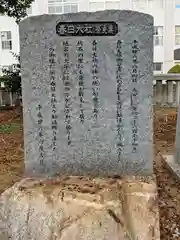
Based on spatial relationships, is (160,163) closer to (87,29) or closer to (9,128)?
(87,29)

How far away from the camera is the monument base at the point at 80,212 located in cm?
211

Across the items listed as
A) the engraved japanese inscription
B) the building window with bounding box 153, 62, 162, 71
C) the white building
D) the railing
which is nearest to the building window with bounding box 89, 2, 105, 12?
the white building

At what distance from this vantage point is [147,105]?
2.56 meters

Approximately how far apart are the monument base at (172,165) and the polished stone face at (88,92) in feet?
3.62

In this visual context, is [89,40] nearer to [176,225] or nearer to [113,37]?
[113,37]

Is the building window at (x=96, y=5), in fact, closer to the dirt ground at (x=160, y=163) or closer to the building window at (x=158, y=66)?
the building window at (x=158, y=66)

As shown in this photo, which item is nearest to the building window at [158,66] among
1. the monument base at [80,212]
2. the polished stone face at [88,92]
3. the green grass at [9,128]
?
the green grass at [9,128]

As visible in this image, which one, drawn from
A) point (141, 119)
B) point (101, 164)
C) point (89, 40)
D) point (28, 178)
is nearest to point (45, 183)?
point (28, 178)

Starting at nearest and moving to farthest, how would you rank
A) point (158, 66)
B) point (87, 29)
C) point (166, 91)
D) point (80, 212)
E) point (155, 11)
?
point (80, 212) → point (87, 29) → point (166, 91) → point (155, 11) → point (158, 66)

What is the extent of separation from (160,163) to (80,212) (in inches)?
93.2

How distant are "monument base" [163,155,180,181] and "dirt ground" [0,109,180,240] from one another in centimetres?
7

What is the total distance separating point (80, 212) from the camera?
2.12 meters

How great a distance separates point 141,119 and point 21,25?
1.22 meters

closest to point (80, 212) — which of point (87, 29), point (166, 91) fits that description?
point (87, 29)
